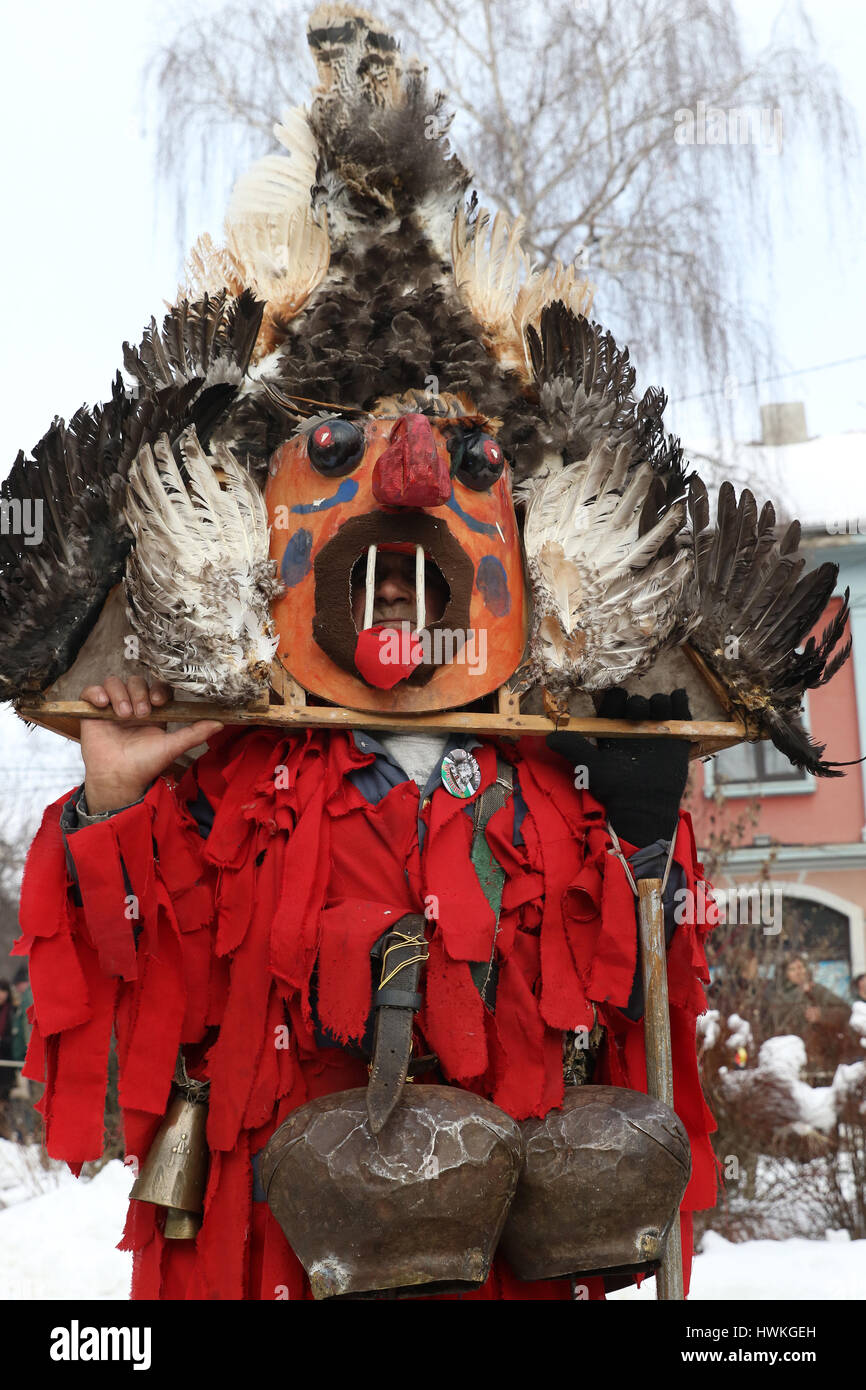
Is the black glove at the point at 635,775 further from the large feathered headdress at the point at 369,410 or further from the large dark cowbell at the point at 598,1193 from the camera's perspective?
the large dark cowbell at the point at 598,1193

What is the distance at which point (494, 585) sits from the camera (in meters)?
3.04

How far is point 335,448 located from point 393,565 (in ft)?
0.97

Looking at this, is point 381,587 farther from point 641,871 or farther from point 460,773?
point 641,871

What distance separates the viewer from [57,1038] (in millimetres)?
2832

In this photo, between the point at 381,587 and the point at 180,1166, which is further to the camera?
the point at 381,587

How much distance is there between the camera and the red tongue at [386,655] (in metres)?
2.83

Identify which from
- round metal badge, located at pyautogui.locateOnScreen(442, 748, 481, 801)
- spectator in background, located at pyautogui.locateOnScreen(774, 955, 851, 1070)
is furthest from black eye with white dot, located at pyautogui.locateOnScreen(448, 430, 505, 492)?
spectator in background, located at pyautogui.locateOnScreen(774, 955, 851, 1070)

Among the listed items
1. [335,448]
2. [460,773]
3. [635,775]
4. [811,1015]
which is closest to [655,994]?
[635,775]

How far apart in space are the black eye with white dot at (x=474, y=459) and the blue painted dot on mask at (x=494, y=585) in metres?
0.18

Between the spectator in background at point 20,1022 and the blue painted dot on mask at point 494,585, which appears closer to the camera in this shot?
the blue painted dot on mask at point 494,585

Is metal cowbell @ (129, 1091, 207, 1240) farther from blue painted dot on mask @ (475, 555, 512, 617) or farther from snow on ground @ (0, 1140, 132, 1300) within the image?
snow on ground @ (0, 1140, 132, 1300)

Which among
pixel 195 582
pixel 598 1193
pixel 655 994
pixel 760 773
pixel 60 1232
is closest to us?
pixel 598 1193

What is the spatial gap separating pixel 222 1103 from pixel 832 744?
34.2ft

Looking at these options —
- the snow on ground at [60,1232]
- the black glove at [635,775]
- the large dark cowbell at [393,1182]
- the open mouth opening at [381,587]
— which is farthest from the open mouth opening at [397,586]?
the snow on ground at [60,1232]
